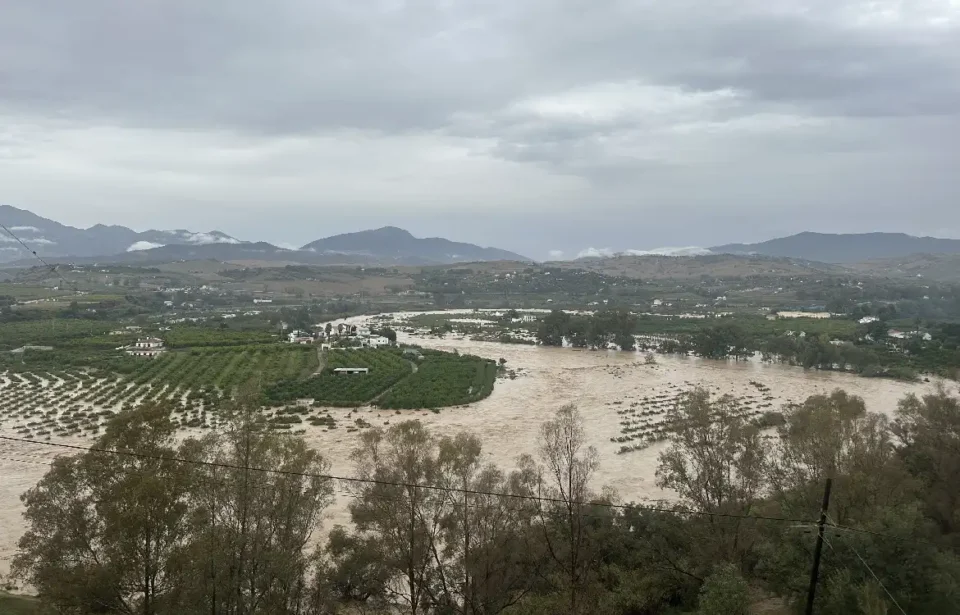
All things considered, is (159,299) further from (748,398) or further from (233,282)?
(748,398)

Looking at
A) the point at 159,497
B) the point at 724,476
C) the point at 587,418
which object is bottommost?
the point at 587,418

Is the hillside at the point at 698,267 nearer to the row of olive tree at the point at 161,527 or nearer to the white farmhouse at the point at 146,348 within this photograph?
the white farmhouse at the point at 146,348

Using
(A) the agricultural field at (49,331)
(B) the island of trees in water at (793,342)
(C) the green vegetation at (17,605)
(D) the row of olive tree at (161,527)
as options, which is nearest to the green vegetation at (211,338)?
(A) the agricultural field at (49,331)

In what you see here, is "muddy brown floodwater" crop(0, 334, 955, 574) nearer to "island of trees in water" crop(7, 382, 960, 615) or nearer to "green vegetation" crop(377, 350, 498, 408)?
"green vegetation" crop(377, 350, 498, 408)

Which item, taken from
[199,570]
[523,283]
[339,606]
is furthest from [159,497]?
[523,283]

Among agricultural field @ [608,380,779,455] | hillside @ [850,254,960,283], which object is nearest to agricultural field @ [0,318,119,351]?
agricultural field @ [608,380,779,455]

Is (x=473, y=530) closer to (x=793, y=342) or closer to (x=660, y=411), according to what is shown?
(x=660, y=411)
